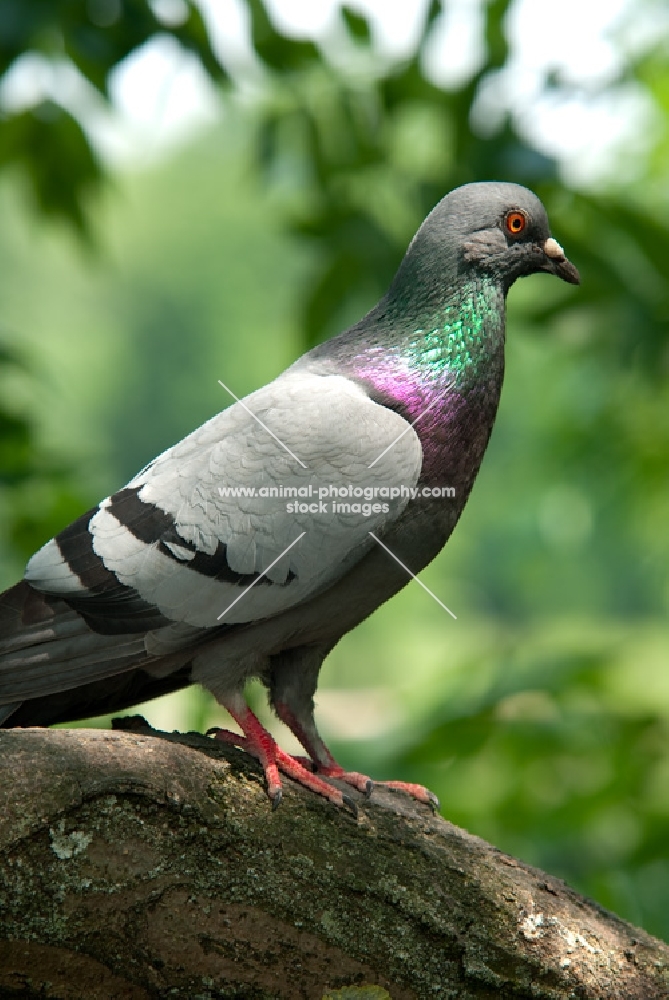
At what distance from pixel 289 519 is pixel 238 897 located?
3.55 feet

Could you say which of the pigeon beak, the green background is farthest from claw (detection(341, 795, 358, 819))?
the pigeon beak

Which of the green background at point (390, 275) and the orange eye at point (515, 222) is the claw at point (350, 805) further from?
the orange eye at point (515, 222)

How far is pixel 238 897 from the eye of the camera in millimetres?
2701

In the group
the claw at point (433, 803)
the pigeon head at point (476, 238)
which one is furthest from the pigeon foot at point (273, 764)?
the pigeon head at point (476, 238)

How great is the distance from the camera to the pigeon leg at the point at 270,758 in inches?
118

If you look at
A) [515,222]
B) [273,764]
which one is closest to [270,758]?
[273,764]

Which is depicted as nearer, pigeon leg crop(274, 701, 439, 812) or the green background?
pigeon leg crop(274, 701, 439, 812)

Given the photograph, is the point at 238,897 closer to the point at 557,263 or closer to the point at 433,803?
the point at 433,803

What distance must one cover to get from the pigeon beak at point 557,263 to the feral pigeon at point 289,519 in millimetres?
105

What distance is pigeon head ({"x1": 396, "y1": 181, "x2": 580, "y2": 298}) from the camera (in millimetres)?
3391

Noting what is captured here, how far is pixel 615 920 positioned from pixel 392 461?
5.36ft

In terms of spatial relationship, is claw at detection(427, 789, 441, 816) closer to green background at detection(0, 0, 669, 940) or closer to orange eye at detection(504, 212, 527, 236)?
green background at detection(0, 0, 669, 940)

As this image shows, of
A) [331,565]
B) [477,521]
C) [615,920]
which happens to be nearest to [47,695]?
[331,565]

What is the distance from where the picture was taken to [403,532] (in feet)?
10.3
